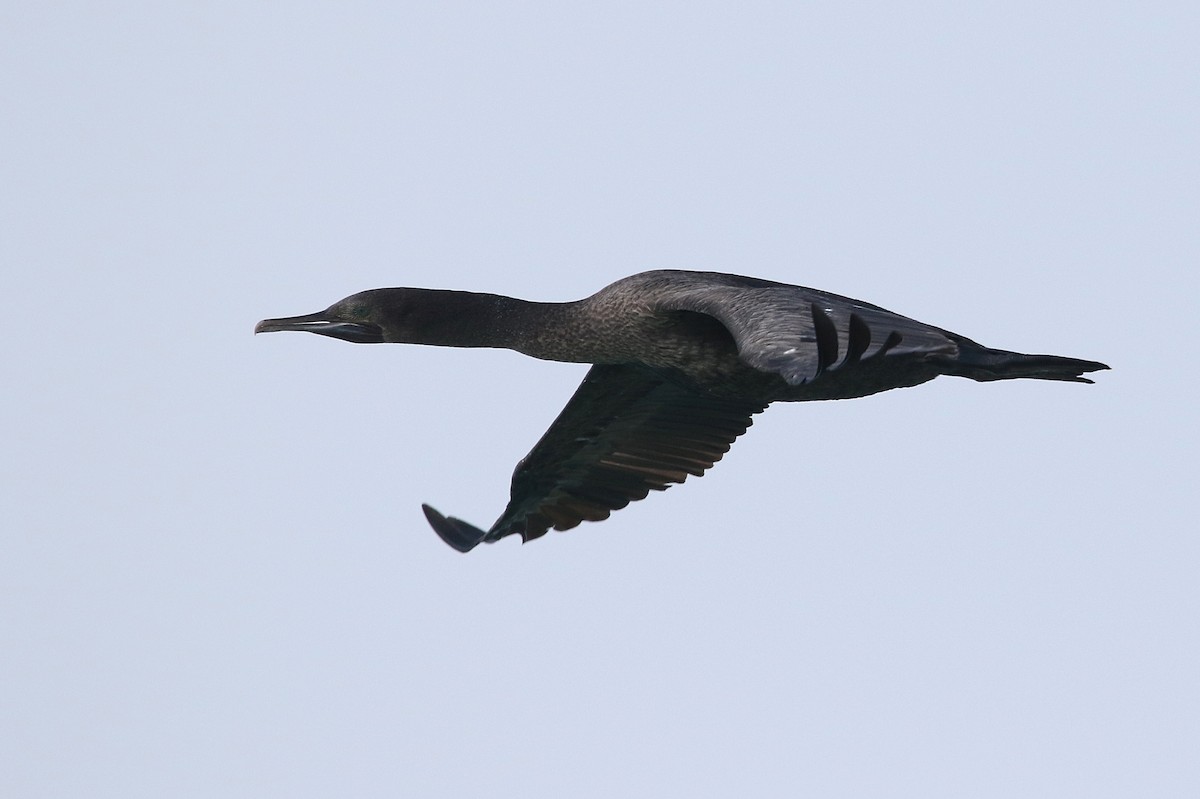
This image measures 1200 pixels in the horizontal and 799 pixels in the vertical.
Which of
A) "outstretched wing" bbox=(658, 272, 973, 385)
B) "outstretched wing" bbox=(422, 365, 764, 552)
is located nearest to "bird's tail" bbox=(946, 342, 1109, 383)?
"outstretched wing" bbox=(658, 272, 973, 385)

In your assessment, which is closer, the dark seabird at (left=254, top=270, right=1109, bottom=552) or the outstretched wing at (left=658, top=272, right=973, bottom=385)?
the outstretched wing at (left=658, top=272, right=973, bottom=385)

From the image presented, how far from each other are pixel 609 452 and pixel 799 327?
10.4ft

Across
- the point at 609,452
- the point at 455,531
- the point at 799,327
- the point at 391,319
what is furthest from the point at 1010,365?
the point at 455,531

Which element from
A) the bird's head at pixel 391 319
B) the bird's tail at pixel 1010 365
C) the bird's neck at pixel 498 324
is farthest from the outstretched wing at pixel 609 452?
the bird's tail at pixel 1010 365

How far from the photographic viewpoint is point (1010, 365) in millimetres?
9508

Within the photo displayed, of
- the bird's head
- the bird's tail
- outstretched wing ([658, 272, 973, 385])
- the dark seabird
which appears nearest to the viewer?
outstretched wing ([658, 272, 973, 385])

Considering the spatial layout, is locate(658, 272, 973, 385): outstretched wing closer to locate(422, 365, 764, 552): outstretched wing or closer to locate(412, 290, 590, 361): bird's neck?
locate(412, 290, 590, 361): bird's neck

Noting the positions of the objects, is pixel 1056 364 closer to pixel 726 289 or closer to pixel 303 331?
pixel 726 289

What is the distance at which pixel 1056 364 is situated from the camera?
31.4ft

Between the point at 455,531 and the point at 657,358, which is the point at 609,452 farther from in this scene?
the point at 657,358

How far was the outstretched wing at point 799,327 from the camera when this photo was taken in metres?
7.62

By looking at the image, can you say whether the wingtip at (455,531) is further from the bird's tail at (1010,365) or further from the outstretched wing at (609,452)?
the bird's tail at (1010,365)

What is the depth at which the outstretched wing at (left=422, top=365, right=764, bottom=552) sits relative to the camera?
11.0m

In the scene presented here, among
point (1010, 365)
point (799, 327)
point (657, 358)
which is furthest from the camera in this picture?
point (657, 358)
